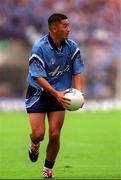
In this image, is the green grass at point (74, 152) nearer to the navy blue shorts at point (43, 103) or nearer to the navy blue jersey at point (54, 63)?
the navy blue shorts at point (43, 103)

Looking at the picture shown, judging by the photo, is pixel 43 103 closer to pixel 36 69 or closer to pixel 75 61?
pixel 36 69

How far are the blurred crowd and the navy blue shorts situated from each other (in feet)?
87.6

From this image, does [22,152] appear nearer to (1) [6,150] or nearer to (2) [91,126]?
(1) [6,150]

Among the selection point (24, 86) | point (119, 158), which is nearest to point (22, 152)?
point (119, 158)

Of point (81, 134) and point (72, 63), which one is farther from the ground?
point (72, 63)

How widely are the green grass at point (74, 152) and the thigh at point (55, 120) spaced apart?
821 millimetres

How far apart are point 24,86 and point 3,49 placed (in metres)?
4.35

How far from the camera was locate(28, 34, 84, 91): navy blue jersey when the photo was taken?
40.0 ft

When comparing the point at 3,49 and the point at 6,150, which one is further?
the point at 3,49

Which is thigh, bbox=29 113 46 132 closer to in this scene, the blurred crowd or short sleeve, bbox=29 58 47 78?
short sleeve, bbox=29 58 47 78

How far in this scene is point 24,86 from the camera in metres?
40.5

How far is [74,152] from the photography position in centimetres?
1719

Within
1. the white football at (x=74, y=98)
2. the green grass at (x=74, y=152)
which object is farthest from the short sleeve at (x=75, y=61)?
the green grass at (x=74, y=152)

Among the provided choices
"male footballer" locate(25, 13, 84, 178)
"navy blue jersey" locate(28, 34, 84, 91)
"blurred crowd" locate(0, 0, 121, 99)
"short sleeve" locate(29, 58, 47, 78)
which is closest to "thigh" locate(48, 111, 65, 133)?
"male footballer" locate(25, 13, 84, 178)
